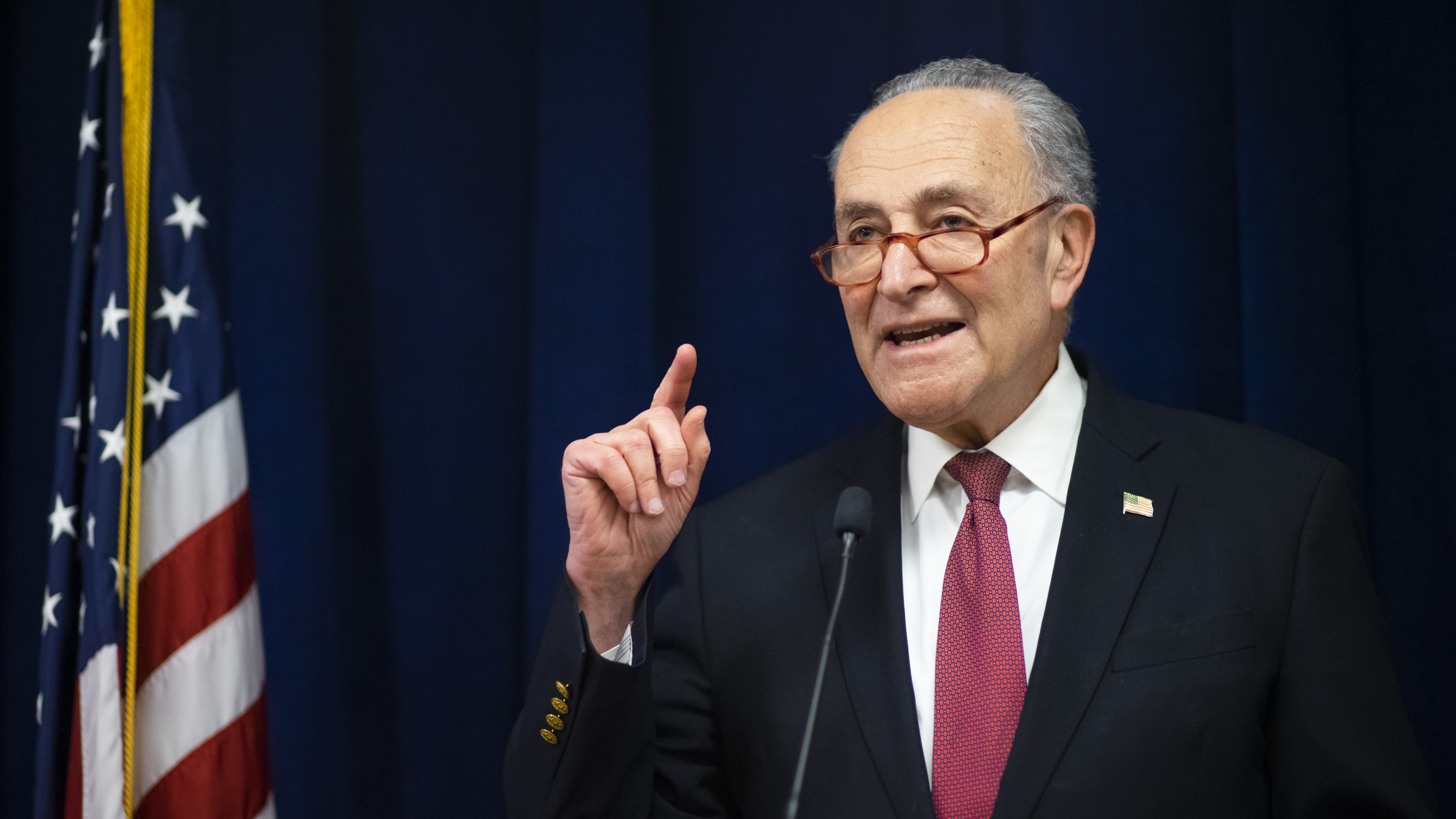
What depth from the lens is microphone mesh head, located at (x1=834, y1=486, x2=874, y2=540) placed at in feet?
4.28

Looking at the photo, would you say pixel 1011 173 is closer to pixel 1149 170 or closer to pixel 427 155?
pixel 1149 170

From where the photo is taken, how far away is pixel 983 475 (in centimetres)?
162

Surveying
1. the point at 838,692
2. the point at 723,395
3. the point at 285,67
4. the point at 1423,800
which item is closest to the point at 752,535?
the point at 838,692

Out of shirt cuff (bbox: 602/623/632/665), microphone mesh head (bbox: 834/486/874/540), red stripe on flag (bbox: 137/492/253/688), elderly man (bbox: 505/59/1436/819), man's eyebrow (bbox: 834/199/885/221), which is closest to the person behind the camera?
microphone mesh head (bbox: 834/486/874/540)

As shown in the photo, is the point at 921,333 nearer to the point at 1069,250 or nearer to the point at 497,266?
the point at 1069,250

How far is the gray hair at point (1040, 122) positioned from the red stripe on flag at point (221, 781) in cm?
154

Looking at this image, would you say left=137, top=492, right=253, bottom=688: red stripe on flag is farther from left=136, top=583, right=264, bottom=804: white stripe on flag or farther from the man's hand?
the man's hand

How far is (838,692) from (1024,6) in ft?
5.03

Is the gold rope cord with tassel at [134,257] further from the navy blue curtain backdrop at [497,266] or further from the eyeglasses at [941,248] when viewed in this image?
the eyeglasses at [941,248]

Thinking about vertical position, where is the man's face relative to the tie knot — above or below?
above

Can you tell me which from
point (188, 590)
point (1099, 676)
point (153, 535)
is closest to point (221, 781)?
point (188, 590)

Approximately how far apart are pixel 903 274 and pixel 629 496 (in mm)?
550

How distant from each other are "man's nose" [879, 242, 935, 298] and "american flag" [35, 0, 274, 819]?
4.30 ft

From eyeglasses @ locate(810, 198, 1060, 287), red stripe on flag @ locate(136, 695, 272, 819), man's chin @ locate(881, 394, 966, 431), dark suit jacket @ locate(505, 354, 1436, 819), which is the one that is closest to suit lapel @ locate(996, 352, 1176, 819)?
dark suit jacket @ locate(505, 354, 1436, 819)
